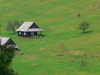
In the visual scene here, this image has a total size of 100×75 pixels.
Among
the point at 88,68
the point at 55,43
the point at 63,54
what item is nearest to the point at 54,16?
the point at 55,43

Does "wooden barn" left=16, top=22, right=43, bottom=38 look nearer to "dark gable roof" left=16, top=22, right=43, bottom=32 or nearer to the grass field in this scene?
"dark gable roof" left=16, top=22, right=43, bottom=32

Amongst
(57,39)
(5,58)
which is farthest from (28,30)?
(5,58)

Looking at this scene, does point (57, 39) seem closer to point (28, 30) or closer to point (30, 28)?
point (28, 30)

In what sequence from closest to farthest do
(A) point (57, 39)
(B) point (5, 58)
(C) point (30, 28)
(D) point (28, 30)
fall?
1. (B) point (5, 58)
2. (A) point (57, 39)
3. (D) point (28, 30)
4. (C) point (30, 28)

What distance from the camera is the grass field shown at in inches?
1921

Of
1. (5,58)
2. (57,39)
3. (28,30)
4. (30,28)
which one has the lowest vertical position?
(57,39)

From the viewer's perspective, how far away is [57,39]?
75.9 metres

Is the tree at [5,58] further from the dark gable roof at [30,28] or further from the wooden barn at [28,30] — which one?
the dark gable roof at [30,28]

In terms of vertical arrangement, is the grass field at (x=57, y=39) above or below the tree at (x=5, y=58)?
below

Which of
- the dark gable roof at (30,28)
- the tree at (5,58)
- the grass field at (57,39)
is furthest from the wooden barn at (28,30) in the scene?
the tree at (5,58)

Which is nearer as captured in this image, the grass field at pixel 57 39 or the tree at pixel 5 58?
the tree at pixel 5 58

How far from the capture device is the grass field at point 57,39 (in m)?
48.8

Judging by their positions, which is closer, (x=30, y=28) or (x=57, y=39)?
(x=57, y=39)

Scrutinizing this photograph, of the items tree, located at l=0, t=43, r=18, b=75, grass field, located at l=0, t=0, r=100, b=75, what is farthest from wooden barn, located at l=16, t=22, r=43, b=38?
tree, located at l=0, t=43, r=18, b=75
